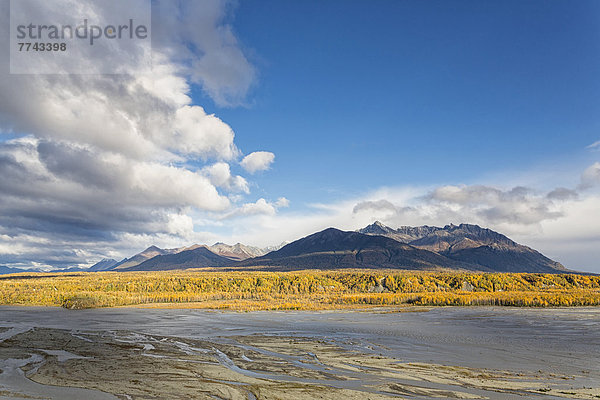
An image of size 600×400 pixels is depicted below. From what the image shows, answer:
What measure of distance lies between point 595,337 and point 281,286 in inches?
4931

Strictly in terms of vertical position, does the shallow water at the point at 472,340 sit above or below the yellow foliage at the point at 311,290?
above

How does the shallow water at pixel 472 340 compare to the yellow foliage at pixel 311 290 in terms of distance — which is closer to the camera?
the shallow water at pixel 472 340

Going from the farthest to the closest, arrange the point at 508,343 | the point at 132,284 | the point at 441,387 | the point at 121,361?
the point at 132,284, the point at 508,343, the point at 121,361, the point at 441,387

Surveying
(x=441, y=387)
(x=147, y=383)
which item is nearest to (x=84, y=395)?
(x=147, y=383)

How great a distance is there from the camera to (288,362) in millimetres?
25859

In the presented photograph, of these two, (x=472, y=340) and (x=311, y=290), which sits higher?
(x=472, y=340)

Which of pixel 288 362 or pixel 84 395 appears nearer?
pixel 84 395

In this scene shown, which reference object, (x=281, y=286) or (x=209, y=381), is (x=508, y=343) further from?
(x=281, y=286)

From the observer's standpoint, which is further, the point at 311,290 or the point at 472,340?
the point at 311,290

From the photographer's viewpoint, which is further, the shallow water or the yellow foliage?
the yellow foliage

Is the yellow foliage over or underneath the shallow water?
underneath

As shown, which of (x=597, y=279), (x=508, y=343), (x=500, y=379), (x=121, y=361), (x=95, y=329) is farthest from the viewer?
(x=597, y=279)

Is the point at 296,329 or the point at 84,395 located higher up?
Result: the point at 84,395

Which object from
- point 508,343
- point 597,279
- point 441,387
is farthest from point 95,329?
point 597,279
